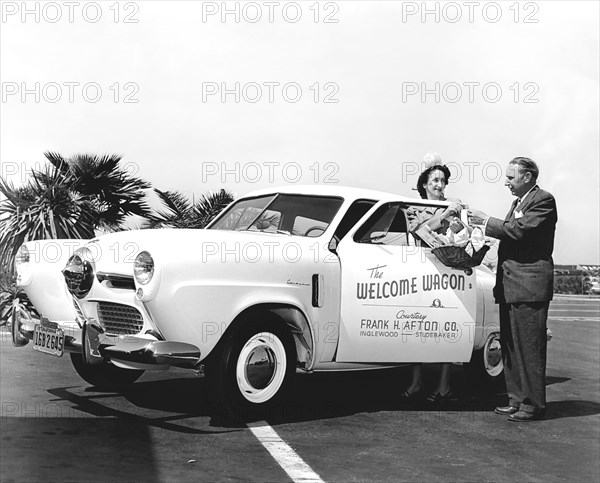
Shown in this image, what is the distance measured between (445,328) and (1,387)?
3904 mm

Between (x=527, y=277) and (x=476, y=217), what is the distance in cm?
65

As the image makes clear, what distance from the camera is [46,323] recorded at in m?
6.84

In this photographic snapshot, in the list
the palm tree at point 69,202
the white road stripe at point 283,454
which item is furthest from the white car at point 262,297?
the palm tree at point 69,202

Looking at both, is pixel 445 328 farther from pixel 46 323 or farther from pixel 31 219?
pixel 31 219

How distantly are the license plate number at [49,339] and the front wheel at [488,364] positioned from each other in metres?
4.05

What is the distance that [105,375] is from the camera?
25.5 feet

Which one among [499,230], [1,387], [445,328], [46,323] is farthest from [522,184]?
[1,387]

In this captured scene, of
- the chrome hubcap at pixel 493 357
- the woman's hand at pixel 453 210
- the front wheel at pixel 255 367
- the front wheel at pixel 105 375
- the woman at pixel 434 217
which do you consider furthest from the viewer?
the chrome hubcap at pixel 493 357

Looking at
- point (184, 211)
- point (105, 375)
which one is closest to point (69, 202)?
point (184, 211)

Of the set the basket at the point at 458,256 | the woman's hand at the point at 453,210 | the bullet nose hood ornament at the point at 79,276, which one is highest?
the woman's hand at the point at 453,210

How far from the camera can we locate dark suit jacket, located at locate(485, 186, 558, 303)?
22.7 ft

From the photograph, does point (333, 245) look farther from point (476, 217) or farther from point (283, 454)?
point (283, 454)

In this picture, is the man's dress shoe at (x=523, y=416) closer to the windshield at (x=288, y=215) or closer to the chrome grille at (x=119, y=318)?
the windshield at (x=288, y=215)

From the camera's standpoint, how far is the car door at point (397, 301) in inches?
271
